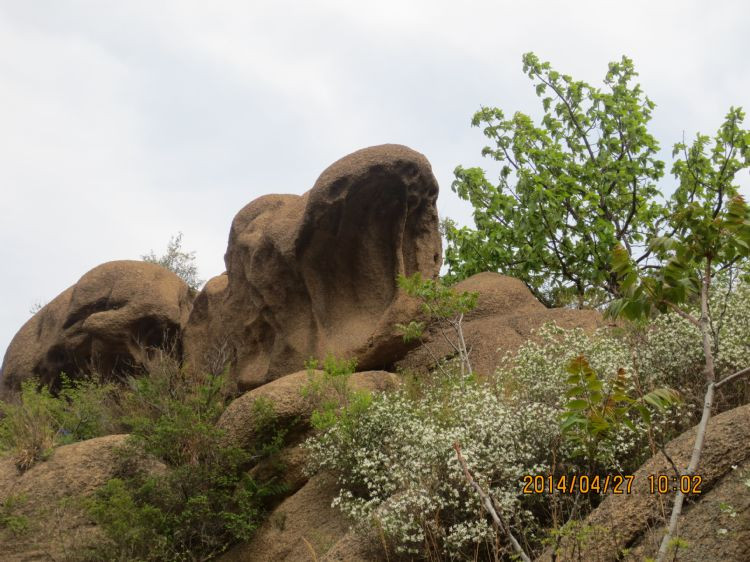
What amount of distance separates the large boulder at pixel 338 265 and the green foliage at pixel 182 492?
245 cm

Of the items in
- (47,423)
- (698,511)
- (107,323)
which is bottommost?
(698,511)

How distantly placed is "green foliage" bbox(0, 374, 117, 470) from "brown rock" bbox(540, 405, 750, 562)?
801cm

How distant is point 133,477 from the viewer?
10891 mm

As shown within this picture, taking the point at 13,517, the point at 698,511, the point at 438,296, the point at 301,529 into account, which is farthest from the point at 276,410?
the point at 698,511

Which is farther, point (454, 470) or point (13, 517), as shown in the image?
point (13, 517)

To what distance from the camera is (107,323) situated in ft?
54.7

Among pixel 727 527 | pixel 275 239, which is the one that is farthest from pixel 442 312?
pixel 727 527

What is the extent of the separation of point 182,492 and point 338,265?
172 inches

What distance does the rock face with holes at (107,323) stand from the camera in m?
16.8

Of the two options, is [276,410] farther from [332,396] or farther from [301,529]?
[301,529]

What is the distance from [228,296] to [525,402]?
766 centimetres

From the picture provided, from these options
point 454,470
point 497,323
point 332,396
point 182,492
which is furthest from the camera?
point 497,323
